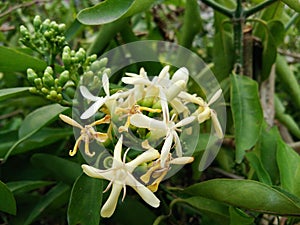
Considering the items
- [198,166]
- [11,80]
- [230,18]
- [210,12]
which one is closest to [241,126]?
[198,166]

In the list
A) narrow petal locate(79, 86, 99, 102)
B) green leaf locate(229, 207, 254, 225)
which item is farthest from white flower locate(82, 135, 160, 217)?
green leaf locate(229, 207, 254, 225)

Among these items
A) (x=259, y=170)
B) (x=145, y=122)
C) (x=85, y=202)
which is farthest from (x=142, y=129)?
(x=259, y=170)

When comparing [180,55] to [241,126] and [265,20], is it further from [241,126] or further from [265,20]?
[241,126]

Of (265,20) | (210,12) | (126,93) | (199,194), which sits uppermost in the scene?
(126,93)

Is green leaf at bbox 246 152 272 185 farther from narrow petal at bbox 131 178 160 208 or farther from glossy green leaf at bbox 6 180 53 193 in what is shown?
glossy green leaf at bbox 6 180 53 193

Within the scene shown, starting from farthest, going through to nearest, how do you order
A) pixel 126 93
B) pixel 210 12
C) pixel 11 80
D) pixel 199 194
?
pixel 210 12 < pixel 11 80 < pixel 199 194 < pixel 126 93

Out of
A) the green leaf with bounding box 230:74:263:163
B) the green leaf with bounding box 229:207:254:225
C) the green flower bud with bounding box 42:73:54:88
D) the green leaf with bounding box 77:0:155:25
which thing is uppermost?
A: the green leaf with bounding box 77:0:155:25
